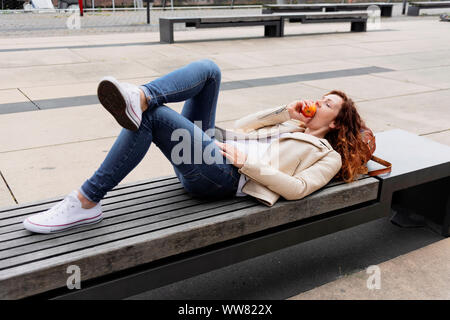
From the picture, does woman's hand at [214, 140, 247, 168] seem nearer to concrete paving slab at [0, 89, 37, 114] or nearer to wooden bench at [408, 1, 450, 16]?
concrete paving slab at [0, 89, 37, 114]

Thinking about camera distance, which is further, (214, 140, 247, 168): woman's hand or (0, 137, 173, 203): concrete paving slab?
(0, 137, 173, 203): concrete paving slab

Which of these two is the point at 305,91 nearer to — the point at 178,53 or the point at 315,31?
the point at 178,53

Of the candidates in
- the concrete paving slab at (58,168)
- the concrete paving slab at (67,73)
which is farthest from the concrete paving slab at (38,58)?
the concrete paving slab at (58,168)

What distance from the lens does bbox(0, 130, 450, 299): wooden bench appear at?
2012 millimetres

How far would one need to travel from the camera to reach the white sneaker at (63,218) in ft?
7.30

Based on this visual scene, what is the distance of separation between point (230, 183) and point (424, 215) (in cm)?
177

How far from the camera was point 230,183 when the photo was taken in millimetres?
2576

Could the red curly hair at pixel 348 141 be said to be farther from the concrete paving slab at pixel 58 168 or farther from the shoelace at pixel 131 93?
the concrete paving slab at pixel 58 168

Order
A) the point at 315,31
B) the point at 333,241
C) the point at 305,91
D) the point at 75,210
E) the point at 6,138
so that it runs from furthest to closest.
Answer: the point at 315,31 < the point at 305,91 < the point at 6,138 < the point at 333,241 < the point at 75,210

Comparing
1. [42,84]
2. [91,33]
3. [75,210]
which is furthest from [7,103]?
[91,33]

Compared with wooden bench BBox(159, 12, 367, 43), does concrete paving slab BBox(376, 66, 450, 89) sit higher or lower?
lower

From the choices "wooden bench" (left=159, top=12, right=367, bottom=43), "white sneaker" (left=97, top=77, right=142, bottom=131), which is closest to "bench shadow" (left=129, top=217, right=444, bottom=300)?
"white sneaker" (left=97, top=77, right=142, bottom=131)

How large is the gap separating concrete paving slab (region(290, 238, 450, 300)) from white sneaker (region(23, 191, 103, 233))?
1.25m

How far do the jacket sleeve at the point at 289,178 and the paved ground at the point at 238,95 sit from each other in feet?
2.16
